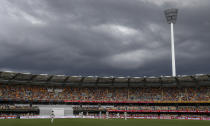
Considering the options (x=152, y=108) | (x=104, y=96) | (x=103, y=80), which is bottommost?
(x=152, y=108)

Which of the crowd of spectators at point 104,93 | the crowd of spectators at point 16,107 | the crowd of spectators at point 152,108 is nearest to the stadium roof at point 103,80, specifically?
the crowd of spectators at point 104,93

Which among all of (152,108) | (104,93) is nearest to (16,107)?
(104,93)

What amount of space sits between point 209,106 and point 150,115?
54.0 feet

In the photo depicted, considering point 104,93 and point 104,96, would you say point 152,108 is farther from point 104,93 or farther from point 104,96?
point 104,93

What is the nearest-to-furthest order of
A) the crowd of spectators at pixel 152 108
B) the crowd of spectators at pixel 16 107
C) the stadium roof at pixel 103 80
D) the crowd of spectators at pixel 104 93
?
the crowd of spectators at pixel 16 107 < the crowd of spectators at pixel 152 108 < the stadium roof at pixel 103 80 < the crowd of spectators at pixel 104 93

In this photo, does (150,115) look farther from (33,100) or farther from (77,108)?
(33,100)

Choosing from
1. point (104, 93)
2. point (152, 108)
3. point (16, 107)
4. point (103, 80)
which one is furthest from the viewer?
point (104, 93)

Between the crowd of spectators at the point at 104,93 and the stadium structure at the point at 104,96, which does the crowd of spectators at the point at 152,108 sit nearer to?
the stadium structure at the point at 104,96

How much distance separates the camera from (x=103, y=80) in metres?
Result: 68.0

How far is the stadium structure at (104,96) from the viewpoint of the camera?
60.6 meters

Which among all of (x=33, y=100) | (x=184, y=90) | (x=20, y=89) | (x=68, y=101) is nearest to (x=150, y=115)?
(x=184, y=90)

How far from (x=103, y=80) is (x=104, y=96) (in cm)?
563

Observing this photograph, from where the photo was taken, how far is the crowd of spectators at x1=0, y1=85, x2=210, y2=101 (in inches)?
2499

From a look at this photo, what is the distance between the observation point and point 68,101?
65812 millimetres
